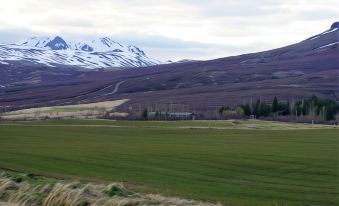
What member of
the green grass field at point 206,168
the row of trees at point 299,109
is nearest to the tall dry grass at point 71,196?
the green grass field at point 206,168

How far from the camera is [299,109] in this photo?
13400 centimetres

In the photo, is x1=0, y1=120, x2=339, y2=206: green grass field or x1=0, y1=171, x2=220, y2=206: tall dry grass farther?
x1=0, y1=120, x2=339, y2=206: green grass field

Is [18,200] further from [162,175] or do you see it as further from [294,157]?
[294,157]

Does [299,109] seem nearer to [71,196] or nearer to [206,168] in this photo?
[206,168]

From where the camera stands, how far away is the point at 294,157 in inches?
1654

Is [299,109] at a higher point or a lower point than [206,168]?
higher

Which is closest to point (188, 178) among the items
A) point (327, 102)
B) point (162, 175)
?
point (162, 175)

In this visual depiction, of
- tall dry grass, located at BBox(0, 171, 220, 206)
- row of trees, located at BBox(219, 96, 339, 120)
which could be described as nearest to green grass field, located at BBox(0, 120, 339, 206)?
tall dry grass, located at BBox(0, 171, 220, 206)

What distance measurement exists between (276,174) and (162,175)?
234 inches

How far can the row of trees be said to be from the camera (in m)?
124

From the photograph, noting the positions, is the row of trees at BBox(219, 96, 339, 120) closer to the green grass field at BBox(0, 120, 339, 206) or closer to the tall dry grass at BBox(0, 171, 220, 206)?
the green grass field at BBox(0, 120, 339, 206)

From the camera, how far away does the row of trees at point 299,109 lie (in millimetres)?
124250

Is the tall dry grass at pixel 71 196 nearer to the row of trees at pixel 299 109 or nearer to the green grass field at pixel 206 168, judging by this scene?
the green grass field at pixel 206 168

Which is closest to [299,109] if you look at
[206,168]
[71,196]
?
[206,168]
